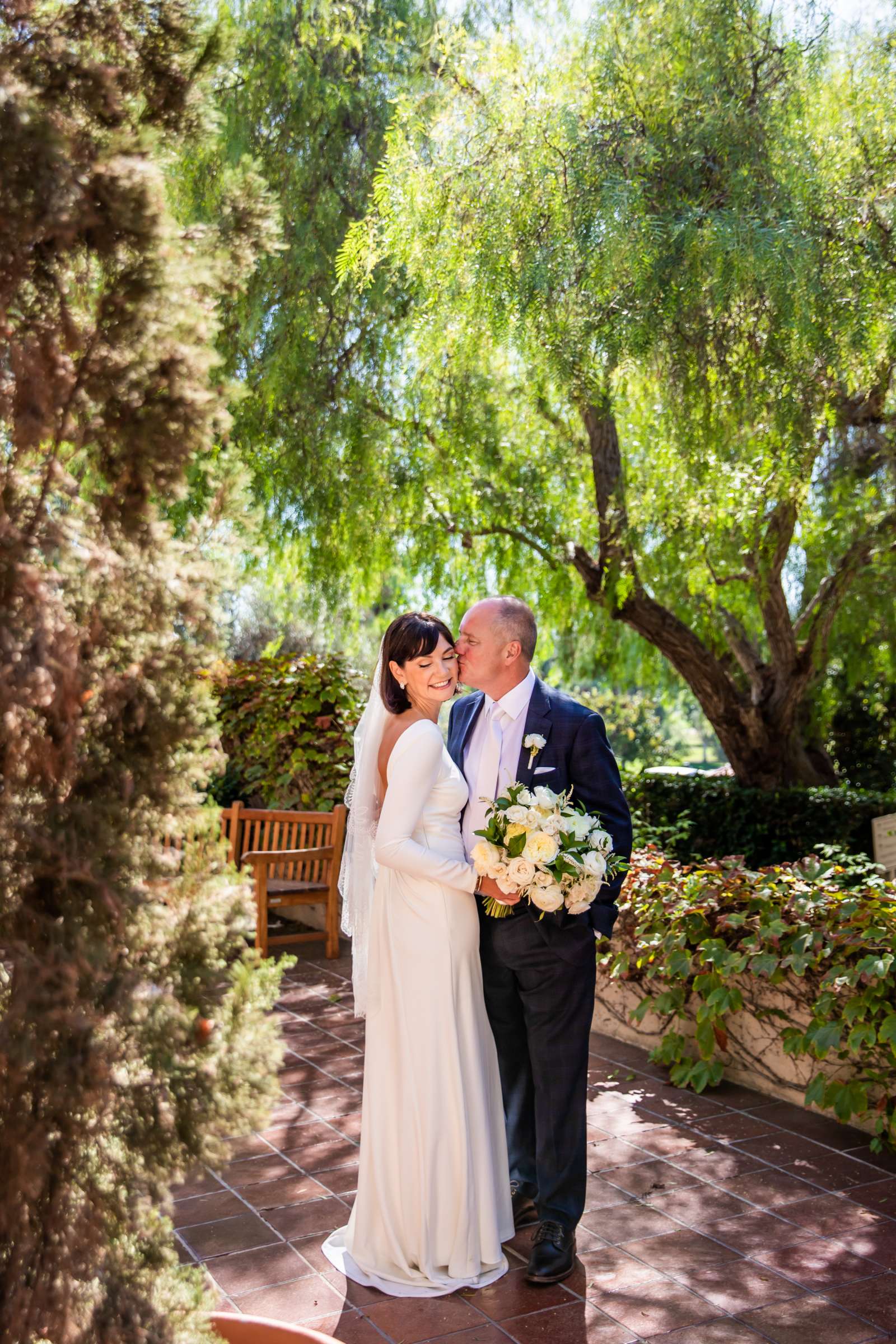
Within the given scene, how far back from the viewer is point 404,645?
4035 millimetres

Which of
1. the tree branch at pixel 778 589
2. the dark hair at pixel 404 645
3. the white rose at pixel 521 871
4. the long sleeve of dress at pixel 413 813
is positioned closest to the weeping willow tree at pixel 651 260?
the tree branch at pixel 778 589

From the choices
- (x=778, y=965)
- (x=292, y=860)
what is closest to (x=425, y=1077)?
(x=778, y=965)

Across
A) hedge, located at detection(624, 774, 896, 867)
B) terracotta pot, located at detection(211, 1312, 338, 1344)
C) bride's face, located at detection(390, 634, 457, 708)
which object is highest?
bride's face, located at detection(390, 634, 457, 708)

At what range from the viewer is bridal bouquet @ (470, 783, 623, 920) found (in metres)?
3.70

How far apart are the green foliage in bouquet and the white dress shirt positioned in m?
5.68

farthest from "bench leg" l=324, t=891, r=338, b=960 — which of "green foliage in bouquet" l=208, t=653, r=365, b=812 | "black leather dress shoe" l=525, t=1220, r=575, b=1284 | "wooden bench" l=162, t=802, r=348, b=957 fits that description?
"black leather dress shoe" l=525, t=1220, r=575, b=1284

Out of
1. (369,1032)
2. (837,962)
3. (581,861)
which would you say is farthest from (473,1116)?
Result: (837,962)

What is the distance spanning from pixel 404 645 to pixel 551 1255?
2.00 metres

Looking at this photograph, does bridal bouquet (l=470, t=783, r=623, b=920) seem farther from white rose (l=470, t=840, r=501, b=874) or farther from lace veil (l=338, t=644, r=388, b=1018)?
lace veil (l=338, t=644, r=388, b=1018)

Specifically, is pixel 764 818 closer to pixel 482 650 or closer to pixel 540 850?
pixel 482 650

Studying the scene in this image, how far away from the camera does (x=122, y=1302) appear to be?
2234mm

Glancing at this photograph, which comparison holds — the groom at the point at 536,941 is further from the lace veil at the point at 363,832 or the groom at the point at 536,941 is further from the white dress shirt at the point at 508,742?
the lace veil at the point at 363,832

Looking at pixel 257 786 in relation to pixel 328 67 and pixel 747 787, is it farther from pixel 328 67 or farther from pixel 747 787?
pixel 328 67

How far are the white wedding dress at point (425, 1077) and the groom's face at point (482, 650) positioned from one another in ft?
1.15
